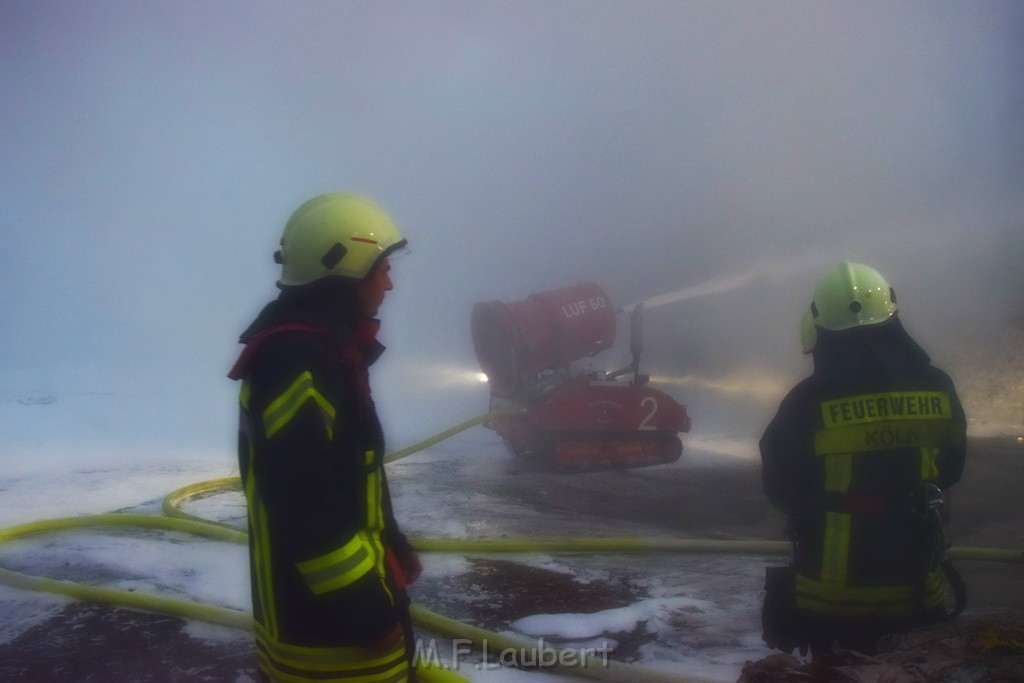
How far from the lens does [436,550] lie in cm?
Answer: 421

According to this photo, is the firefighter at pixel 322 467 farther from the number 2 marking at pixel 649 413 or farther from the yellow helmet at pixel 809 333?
the number 2 marking at pixel 649 413

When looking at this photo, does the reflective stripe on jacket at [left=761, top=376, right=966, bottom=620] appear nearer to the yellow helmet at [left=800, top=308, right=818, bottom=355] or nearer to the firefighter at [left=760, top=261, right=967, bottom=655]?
the firefighter at [left=760, top=261, right=967, bottom=655]

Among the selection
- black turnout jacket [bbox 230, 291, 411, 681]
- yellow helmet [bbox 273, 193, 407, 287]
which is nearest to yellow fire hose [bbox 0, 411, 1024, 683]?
black turnout jacket [bbox 230, 291, 411, 681]

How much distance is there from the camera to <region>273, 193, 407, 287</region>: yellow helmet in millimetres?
1562

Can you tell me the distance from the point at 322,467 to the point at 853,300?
1.89m

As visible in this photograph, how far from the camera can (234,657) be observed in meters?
2.88

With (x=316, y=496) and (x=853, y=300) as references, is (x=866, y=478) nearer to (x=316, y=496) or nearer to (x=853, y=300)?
(x=853, y=300)

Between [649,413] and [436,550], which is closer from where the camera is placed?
[436,550]

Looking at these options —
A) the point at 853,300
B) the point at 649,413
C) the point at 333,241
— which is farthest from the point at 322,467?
the point at 649,413

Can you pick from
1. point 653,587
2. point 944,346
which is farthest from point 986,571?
point 944,346

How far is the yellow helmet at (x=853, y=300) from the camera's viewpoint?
94.0 inches

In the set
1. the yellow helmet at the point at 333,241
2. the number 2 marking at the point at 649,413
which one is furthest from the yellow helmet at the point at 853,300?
the number 2 marking at the point at 649,413

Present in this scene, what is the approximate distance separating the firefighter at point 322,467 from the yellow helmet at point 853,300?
5.33 ft

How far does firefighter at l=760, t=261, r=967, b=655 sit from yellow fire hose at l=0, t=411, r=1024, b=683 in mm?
552
